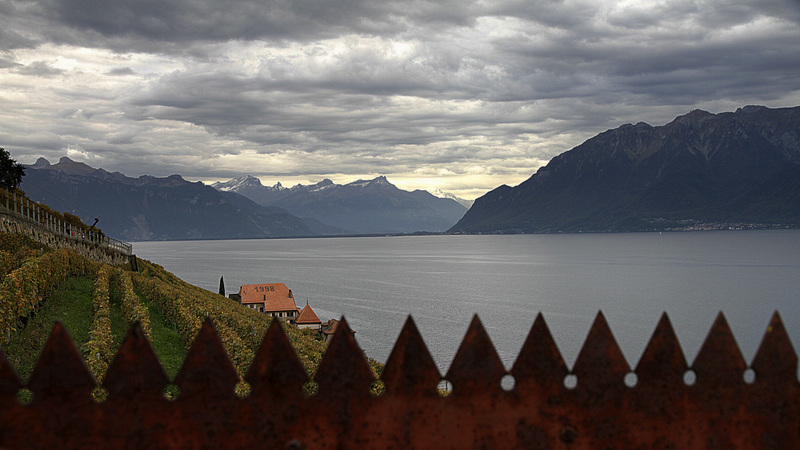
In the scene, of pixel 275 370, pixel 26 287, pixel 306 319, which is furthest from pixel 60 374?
pixel 306 319

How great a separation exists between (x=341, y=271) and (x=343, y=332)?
170000 mm

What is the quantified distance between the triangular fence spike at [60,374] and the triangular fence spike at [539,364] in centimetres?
356

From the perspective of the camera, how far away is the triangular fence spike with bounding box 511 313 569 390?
16.5ft

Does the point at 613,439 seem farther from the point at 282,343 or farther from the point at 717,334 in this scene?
the point at 282,343

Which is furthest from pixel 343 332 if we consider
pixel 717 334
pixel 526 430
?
pixel 717 334

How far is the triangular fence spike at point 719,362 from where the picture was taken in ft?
16.7

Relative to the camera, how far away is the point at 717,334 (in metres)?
5.16

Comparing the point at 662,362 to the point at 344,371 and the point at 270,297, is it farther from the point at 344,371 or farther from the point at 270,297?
the point at 270,297

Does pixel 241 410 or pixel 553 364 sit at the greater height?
pixel 553 364

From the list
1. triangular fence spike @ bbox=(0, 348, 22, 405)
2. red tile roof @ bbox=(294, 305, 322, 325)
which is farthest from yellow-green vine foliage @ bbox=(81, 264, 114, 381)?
red tile roof @ bbox=(294, 305, 322, 325)

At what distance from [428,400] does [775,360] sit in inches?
124

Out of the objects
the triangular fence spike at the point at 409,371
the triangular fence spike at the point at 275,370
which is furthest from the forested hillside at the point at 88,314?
the triangular fence spike at the point at 409,371

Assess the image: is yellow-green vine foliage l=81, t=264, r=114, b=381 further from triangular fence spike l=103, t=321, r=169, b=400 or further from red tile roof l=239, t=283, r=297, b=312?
red tile roof l=239, t=283, r=297, b=312

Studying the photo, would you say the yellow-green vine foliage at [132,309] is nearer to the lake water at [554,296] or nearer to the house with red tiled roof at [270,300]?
the lake water at [554,296]
